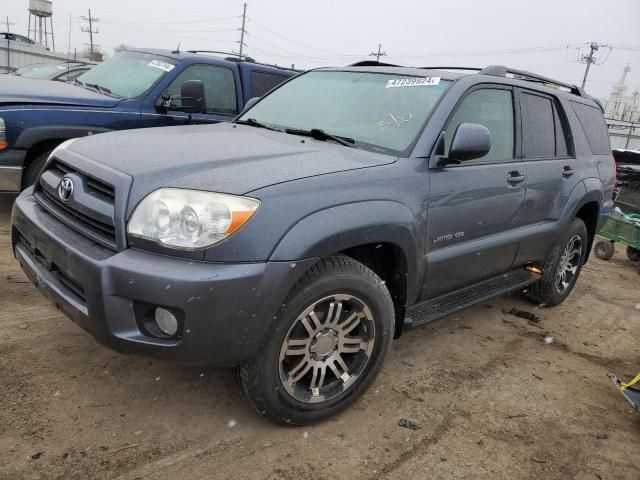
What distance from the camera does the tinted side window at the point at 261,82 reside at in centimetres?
616

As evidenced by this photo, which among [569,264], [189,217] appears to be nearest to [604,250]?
[569,264]

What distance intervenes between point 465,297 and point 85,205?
233 centimetres

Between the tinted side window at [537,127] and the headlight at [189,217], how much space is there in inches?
96.1

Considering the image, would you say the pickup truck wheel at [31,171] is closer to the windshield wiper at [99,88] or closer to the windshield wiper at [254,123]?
the windshield wiper at [99,88]

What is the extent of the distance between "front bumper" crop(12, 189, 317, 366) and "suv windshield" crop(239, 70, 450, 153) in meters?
1.13

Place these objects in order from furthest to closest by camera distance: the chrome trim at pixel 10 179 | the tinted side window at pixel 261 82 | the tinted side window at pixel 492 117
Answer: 1. the tinted side window at pixel 261 82
2. the chrome trim at pixel 10 179
3. the tinted side window at pixel 492 117

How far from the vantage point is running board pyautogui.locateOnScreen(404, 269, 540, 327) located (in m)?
3.00

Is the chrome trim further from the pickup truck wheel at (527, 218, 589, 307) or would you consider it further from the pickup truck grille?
the pickup truck wheel at (527, 218, 589, 307)

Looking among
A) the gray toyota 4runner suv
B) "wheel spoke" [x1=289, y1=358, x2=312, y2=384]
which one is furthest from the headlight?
"wheel spoke" [x1=289, y1=358, x2=312, y2=384]

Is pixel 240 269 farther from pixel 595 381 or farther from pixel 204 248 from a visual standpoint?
pixel 595 381

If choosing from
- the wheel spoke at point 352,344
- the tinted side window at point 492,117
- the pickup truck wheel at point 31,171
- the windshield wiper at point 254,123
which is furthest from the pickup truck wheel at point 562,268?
the pickup truck wheel at point 31,171

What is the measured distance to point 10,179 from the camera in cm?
467

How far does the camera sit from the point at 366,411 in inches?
109

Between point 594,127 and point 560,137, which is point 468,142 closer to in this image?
point 560,137
